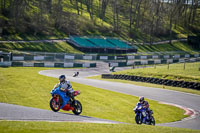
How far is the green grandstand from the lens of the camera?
57559 mm

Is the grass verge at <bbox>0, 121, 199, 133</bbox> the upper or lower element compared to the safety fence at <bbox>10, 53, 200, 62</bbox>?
lower

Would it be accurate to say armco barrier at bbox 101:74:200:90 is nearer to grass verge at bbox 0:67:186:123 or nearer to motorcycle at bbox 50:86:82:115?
grass verge at bbox 0:67:186:123

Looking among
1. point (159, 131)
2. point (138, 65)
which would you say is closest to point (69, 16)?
point (138, 65)

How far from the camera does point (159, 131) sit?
10.6 meters

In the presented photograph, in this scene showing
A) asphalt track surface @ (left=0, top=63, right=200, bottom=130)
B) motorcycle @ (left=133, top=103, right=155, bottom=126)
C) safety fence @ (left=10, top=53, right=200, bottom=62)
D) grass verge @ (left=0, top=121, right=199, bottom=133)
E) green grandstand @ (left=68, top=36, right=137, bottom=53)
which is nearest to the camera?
grass verge @ (left=0, top=121, right=199, bottom=133)

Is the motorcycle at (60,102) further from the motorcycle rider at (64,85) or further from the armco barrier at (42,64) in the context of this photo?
the armco barrier at (42,64)

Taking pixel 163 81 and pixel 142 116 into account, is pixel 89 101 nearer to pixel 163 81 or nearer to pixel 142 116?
pixel 142 116

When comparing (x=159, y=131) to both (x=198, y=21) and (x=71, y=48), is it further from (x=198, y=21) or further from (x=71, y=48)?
(x=198, y=21)

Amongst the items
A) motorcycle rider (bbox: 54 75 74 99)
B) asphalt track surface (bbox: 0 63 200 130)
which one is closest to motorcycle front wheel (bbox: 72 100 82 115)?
asphalt track surface (bbox: 0 63 200 130)

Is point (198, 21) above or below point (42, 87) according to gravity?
above

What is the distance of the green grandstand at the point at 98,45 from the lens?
57.6 metres


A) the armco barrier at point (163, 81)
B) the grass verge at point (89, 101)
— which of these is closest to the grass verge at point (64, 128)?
the grass verge at point (89, 101)

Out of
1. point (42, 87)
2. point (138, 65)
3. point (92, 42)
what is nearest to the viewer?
point (42, 87)

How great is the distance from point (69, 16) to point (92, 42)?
14573mm
